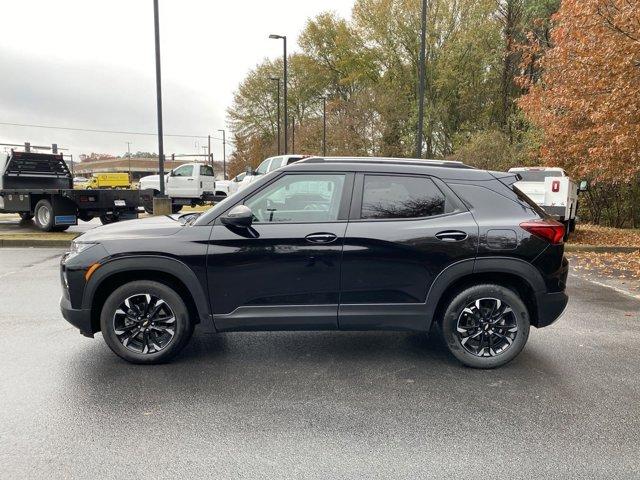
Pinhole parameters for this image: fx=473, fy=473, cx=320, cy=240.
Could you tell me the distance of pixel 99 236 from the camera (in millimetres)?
4113

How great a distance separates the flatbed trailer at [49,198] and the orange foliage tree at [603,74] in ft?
37.4

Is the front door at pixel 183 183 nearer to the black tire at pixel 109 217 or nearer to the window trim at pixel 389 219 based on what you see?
the black tire at pixel 109 217

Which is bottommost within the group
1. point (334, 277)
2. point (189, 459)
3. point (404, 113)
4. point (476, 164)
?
point (189, 459)

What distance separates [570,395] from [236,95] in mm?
52737

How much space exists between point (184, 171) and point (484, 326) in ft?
66.8

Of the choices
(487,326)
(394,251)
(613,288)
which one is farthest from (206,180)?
(487,326)

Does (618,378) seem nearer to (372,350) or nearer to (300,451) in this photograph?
(372,350)

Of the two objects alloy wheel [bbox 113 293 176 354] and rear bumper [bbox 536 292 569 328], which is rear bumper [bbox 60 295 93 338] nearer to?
alloy wheel [bbox 113 293 176 354]

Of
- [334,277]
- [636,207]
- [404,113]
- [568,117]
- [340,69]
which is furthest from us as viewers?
[340,69]

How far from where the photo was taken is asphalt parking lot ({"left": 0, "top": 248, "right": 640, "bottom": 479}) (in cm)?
280

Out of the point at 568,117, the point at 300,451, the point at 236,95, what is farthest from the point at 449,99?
the point at 300,451

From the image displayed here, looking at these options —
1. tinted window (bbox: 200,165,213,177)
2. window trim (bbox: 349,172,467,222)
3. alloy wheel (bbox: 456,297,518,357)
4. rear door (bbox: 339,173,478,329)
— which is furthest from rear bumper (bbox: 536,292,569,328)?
tinted window (bbox: 200,165,213,177)

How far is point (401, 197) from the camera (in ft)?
13.6

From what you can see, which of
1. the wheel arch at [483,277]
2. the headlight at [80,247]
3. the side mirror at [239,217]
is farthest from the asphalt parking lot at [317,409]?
the side mirror at [239,217]
